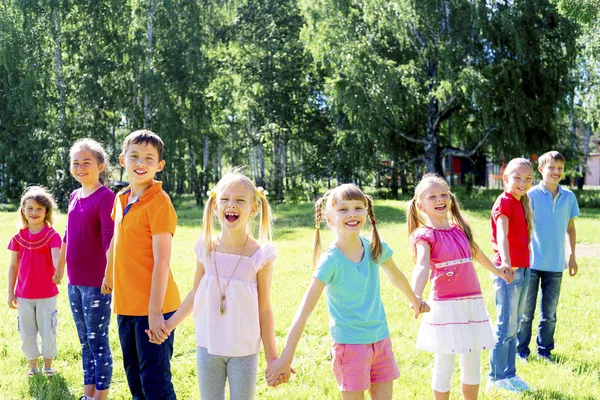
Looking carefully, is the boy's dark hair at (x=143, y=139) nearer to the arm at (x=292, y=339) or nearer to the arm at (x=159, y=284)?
the arm at (x=159, y=284)

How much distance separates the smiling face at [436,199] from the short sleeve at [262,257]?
1.28 metres

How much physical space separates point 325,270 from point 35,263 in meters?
3.00

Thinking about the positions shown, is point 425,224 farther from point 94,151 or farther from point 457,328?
point 94,151

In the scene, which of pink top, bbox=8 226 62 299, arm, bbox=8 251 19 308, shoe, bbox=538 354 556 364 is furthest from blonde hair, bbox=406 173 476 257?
arm, bbox=8 251 19 308

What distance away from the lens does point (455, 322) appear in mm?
3828

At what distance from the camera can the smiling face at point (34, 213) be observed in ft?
16.8

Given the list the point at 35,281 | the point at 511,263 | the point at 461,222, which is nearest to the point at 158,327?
the point at 461,222

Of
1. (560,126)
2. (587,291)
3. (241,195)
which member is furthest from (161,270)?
(560,126)

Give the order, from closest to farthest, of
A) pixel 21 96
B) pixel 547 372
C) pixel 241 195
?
pixel 241 195 < pixel 547 372 < pixel 21 96

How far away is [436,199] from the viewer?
3.93m

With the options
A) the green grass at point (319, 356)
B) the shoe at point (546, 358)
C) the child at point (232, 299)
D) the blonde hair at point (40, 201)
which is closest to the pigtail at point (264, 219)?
the child at point (232, 299)

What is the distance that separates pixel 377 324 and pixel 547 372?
97.3 inches

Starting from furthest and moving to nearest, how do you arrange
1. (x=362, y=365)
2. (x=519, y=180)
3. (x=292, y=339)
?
(x=519, y=180)
(x=362, y=365)
(x=292, y=339)

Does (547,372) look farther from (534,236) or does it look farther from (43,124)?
(43,124)
